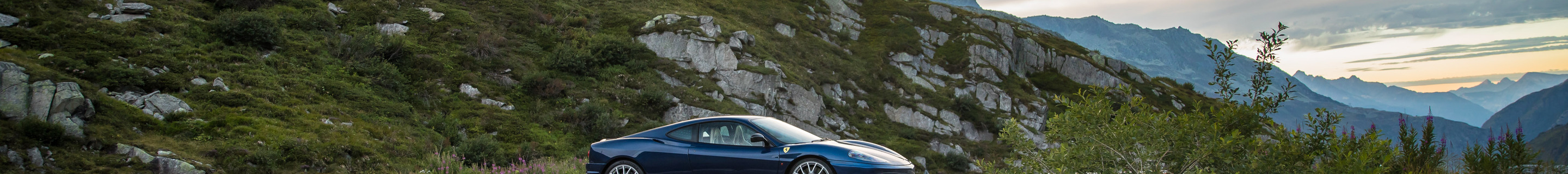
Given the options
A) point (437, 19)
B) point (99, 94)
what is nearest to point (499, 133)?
point (99, 94)

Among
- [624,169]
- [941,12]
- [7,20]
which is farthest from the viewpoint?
[941,12]

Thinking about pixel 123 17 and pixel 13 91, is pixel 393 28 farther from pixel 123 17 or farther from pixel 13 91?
pixel 13 91

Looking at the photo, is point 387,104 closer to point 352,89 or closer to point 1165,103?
point 352,89

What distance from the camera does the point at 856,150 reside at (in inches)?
341

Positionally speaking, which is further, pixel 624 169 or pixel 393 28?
pixel 393 28

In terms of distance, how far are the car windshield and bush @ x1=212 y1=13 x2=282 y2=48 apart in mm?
18637

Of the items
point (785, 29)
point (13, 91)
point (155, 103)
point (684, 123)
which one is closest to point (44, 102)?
point (13, 91)

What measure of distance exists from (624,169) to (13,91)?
12.7 m

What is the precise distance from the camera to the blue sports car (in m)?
8.56

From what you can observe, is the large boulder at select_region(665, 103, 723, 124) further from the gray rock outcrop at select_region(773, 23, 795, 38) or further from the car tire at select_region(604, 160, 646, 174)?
the car tire at select_region(604, 160, 646, 174)

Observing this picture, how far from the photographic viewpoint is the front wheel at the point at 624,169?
9677 millimetres

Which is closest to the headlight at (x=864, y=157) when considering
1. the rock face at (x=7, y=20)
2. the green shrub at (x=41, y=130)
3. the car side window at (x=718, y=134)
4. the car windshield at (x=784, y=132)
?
the car windshield at (x=784, y=132)

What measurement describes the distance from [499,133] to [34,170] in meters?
9.24

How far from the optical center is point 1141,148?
690cm
